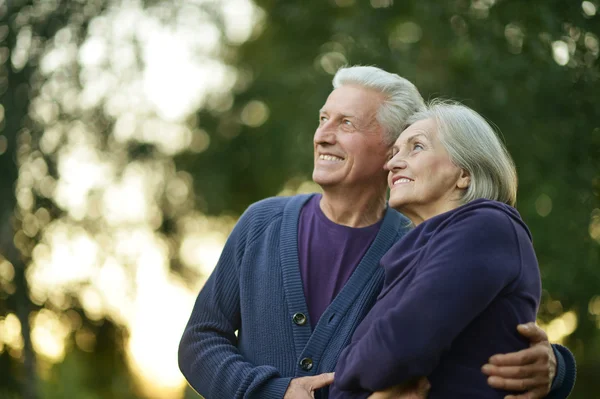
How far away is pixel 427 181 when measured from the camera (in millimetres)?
2822

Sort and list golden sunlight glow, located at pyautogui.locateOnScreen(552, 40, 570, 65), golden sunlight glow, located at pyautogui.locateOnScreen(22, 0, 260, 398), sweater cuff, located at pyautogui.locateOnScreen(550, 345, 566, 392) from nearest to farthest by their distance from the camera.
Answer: sweater cuff, located at pyautogui.locateOnScreen(550, 345, 566, 392), golden sunlight glow, located at pyautogui.locateOnScreen(552, 40, 570, 65), golden sunlight glow, located at pyautogui.locateOnScreen(22, 0, 260, 398)

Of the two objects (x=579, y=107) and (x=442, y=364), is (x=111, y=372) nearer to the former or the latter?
(x=579, y=107)

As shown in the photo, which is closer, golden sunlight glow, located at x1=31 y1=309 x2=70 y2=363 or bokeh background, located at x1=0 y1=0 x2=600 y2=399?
bokeh background, located at x1=0 y1=0 x2=600 y2=399

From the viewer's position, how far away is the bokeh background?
241 inches

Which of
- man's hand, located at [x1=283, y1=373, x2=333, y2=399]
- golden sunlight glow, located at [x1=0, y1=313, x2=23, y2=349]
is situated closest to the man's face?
man's hand, located at [x1=283, y1=373, x2=333, y2=399]

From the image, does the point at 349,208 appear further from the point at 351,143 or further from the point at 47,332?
the point at 47,332

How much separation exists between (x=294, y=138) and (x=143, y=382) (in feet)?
17.1

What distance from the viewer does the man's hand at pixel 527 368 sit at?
98.4 inches

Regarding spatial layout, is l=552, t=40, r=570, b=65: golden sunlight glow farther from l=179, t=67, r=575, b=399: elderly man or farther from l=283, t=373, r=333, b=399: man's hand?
l=283, t=373, r=333, b=399: man's hand

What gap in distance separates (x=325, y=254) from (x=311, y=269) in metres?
0.08

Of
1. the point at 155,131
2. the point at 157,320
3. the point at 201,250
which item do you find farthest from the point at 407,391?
the point at 201,250

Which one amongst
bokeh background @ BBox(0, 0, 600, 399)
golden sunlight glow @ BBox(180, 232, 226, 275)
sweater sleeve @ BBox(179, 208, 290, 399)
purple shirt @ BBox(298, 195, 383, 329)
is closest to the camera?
sweater sleeve @ BBox(179, 208, 290, 399)

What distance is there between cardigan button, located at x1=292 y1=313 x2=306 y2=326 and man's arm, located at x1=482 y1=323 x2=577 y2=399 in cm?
88

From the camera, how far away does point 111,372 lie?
36.1 feet
